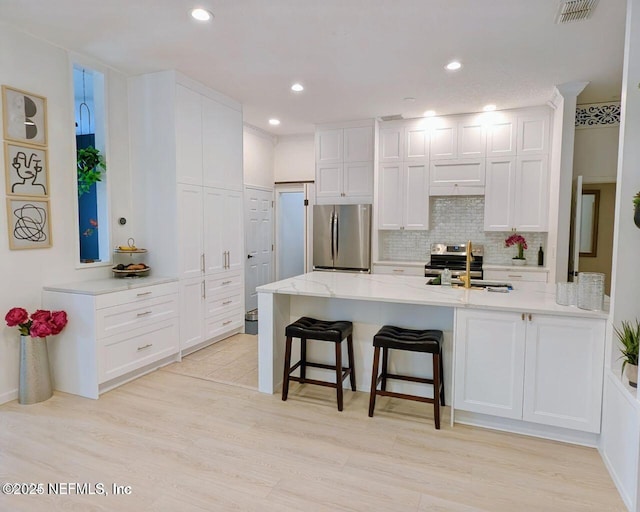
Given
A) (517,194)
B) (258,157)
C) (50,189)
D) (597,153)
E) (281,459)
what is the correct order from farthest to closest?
(258,157)
(517,194)
(597,153)
(50,189)
(281,459)

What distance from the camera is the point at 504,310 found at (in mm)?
2467

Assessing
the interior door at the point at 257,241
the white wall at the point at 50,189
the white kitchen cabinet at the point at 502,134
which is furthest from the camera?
the interior door at the point at 257,241

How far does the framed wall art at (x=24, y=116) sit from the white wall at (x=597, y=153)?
17.6 feet

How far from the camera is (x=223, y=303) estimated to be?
4.54 meters

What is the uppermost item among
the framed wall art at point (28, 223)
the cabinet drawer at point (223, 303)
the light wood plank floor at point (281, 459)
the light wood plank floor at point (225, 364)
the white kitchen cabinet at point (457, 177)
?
the white kitchen cabinet at point (457, 177)

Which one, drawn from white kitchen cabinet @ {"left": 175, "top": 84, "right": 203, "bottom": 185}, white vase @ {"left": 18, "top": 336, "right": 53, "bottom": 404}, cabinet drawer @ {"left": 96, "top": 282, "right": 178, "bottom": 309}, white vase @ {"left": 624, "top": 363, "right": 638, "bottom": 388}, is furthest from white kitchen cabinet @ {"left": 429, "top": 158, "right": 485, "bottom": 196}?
white vase @ {"left": 18, "top": 336, "right": 53, "bottom": 404}

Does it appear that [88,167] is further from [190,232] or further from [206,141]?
[206,141]

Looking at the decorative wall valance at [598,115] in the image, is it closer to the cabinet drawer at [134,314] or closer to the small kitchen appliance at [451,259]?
the small kitchen appliance at [451,259]

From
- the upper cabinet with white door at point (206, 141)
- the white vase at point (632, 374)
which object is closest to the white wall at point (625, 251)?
the white vase at point (632, 374)

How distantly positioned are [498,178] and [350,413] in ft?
11.5

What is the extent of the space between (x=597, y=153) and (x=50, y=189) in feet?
18.2

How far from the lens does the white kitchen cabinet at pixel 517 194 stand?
468cm

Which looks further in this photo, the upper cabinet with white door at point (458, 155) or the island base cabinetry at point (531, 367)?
the upper cabinet with white door at point (458, 155)

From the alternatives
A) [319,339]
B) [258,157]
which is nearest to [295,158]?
[258,157]
